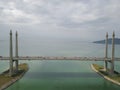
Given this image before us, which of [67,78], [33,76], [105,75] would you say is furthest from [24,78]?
[105,75]

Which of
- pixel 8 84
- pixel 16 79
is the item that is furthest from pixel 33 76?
pixel 8 84

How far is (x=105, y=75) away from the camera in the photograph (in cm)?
5375

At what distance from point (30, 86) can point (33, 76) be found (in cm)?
977

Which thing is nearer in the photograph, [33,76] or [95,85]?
[95,85]

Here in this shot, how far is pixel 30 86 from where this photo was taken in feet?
148

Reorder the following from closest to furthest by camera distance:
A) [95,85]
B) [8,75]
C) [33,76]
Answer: [95,85] < [8,75] < [33,76]

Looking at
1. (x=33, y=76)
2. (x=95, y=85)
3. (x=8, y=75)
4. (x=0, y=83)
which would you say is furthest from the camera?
(x=33, y=76)

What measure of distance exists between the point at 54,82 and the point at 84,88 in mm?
8410

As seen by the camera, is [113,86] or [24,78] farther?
[24,78]

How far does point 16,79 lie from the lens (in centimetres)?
4881

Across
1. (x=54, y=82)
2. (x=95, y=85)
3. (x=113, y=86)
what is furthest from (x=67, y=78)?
(x=113, y=86)

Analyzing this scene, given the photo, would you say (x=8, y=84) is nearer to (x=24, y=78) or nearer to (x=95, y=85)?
(x=24, y=78)

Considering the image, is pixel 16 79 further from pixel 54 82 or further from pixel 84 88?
pixel 84 88

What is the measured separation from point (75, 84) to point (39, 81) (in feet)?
30.9
